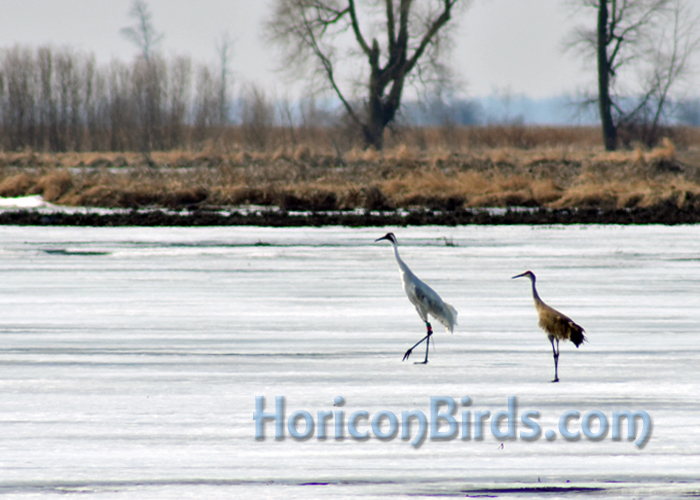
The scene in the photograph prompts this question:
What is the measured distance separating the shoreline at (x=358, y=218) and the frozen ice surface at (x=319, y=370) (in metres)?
4.48

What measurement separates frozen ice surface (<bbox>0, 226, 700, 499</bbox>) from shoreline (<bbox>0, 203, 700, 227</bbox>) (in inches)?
177

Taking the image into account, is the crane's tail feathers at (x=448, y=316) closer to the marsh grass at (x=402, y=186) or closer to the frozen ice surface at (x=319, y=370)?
the frozen ice surface at (x=319, y=370)

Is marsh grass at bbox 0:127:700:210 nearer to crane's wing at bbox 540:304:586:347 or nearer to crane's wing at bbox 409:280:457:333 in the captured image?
crane's wing at bbox 409:280:457:333

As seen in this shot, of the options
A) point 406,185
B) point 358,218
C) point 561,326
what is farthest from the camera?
point 406,185

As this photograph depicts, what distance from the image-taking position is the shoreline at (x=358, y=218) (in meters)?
16.2

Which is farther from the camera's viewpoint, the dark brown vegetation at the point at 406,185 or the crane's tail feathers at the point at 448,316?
the dark brown vegetation at the point at 406,185

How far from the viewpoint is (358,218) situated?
16.7m

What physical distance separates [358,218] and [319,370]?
36.5 feet

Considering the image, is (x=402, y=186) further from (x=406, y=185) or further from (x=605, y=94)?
(x=605, y=94)

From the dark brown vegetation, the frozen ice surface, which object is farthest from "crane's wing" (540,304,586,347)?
the dark brown vegetation

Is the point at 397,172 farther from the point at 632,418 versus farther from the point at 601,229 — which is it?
the point at 632,418

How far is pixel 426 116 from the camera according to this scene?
131 feet

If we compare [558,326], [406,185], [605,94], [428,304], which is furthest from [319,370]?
[605,94]

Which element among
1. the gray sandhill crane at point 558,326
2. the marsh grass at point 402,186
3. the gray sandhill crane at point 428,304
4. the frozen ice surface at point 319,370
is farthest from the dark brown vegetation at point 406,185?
the gray sandhill crane at point 558,326
